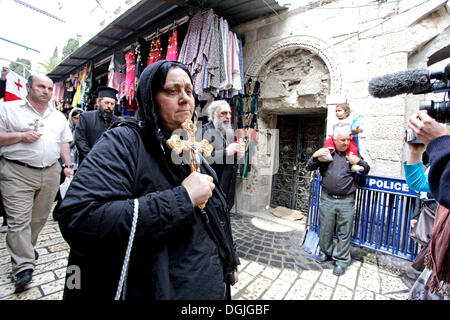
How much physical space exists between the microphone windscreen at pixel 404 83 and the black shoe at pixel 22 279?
361 cm

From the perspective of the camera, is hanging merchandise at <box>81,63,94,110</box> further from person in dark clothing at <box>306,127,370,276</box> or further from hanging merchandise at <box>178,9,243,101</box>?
person in dark clothing at <box>306,127,370,276</box>

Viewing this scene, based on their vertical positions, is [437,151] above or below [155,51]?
below

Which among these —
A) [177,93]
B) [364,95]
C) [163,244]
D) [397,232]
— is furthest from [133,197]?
[364,95]

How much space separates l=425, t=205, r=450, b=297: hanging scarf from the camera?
4.59 ft

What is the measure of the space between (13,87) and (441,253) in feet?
19.2

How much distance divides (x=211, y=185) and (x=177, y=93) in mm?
489

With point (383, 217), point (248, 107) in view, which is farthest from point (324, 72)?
point (383, 217)

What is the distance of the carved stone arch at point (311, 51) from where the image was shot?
4.04 metres

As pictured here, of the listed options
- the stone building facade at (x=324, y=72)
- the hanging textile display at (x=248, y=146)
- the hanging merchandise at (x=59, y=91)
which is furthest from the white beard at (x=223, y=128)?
the hanging merchandise at (x=59, y=91)

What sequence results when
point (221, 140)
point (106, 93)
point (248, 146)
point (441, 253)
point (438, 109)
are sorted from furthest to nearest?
1. point (248, 146)
2. point (106, 93)
3. point (221, 140)
4. point (441, 253)
5. point (438, 109)

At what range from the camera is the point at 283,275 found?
2.80m

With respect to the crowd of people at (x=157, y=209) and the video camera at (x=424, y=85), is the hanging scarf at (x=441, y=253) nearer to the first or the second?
the crowd of people at (x=157, y=209)

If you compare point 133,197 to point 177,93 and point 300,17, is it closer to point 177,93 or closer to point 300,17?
point 177,93

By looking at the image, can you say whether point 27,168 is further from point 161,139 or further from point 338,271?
point 338,271
